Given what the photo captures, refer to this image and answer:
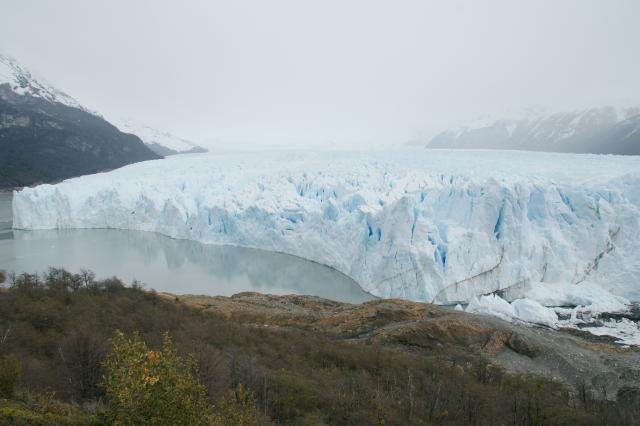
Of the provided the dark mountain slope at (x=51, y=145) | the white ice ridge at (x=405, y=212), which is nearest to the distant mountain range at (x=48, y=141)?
the dark mountain slope at (x=51, y=145)

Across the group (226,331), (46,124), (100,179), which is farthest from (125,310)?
(46,124)

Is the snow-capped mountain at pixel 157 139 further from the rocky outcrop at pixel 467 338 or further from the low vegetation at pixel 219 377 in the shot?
the low vegetation at pixel 219 377

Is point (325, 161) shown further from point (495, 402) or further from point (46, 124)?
point (46, 124)

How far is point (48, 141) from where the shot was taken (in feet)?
184

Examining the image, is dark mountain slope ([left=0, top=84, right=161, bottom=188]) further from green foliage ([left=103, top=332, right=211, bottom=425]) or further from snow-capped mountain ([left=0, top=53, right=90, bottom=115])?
green foliage ([left=103, top=332, right=211, bottom=425])

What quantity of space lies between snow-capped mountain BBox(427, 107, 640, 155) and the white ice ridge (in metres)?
25.4

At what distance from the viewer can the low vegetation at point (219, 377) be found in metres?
3.32

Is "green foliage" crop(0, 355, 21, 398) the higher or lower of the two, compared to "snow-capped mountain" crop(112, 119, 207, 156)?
lower

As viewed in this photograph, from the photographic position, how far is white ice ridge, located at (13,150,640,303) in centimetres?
1579

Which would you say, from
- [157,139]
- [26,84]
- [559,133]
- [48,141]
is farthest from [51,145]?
[559,133]

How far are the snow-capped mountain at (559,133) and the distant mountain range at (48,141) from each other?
42.7 meters

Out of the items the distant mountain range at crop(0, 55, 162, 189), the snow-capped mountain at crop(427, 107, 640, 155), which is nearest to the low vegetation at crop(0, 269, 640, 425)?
the snow-capped mountain at crop(427, 107, 640, 155)

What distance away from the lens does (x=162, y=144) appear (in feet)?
346

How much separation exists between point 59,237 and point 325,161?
1443 cm
